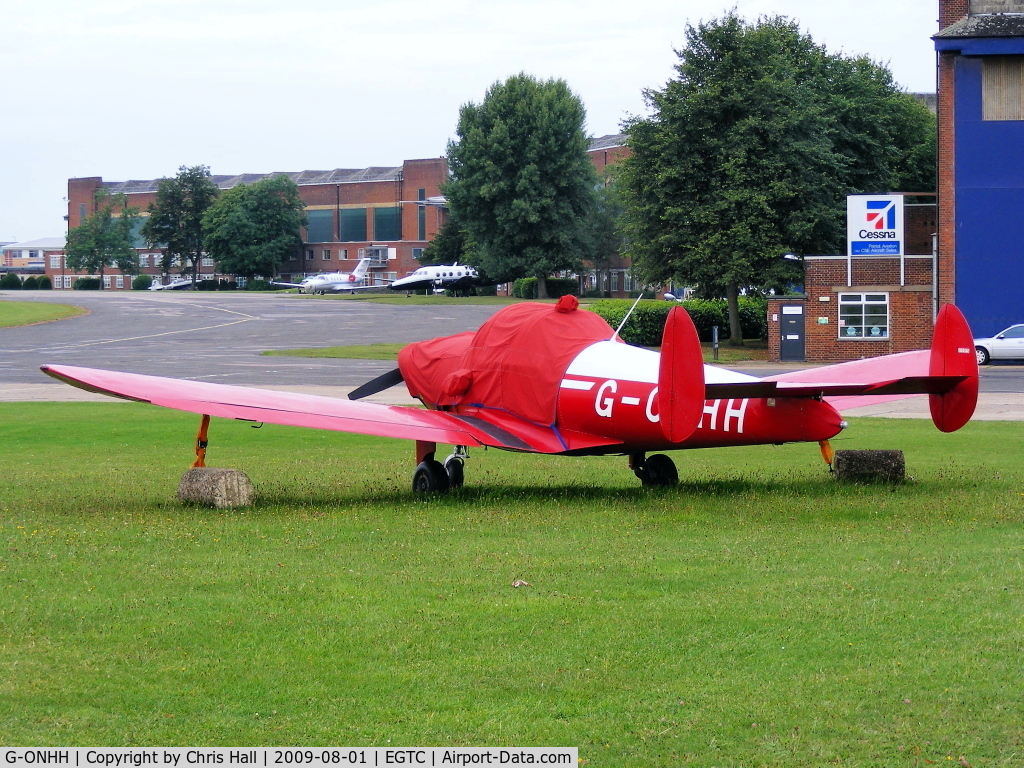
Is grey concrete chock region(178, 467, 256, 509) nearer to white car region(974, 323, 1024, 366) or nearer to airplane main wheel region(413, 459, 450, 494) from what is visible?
airplane main wheel region(413, 459, 450, 494)

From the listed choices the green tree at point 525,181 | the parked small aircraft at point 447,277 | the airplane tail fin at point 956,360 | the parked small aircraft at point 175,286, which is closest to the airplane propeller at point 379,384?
the airplane tail fin at point 956,360

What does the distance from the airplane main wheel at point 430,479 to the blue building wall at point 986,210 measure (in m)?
36.1

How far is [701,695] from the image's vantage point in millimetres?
6320

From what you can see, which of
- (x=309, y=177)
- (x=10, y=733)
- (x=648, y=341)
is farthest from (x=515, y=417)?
(x=309, y=177)

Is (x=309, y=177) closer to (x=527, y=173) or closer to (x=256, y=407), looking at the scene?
(x=527, y=173)

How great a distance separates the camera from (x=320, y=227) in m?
137

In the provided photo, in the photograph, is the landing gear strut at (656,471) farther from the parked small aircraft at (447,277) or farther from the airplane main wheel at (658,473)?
the parked small aircraft at (447,277)

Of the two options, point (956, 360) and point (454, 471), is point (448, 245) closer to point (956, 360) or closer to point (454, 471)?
point (454, 471)

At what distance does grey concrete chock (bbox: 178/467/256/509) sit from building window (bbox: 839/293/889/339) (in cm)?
3844

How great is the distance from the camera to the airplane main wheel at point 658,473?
14586 millimetres

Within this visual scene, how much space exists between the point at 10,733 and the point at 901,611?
5578mm

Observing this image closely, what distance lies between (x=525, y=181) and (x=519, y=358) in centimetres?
8275
